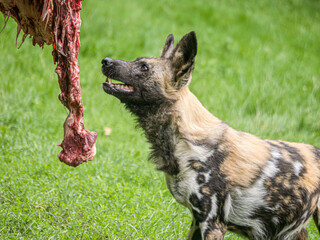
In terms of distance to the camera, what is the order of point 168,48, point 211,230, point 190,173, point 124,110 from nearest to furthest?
point 211,230 < point 190,173 < point 168,48 < point 124,110

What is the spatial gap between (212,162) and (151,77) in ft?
2.85

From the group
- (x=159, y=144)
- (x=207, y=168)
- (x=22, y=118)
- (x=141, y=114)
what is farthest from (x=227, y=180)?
(x=22, y=118)

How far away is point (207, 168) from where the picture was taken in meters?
3.63

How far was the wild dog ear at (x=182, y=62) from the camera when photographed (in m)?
3.84

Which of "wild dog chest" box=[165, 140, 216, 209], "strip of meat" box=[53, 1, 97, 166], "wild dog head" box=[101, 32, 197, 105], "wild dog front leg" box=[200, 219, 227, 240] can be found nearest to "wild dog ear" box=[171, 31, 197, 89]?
"wild dog head" box=[101, 32, 197, 105]

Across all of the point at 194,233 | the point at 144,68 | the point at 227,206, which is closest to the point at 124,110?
the point at 144,68

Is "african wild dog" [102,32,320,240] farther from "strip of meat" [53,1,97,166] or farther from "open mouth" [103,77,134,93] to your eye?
"strip of meat" [53,1,97,166]

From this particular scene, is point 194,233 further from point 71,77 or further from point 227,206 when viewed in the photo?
point 71,77

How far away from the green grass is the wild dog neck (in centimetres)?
76

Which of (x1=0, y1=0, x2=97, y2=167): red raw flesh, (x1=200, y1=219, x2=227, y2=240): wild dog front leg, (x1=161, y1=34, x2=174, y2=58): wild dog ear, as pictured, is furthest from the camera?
(x1=161, y1=34, x2=174, y2=58): wild dog ear

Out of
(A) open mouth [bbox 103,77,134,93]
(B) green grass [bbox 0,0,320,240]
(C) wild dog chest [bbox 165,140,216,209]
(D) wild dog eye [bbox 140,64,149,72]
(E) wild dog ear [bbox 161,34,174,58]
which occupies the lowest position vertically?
(B) green grass [bbox 0,0,320,240]

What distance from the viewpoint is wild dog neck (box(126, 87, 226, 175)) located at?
3.77 metres

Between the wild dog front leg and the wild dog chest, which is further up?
the wild dog chest

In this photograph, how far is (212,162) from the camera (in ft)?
12.0
